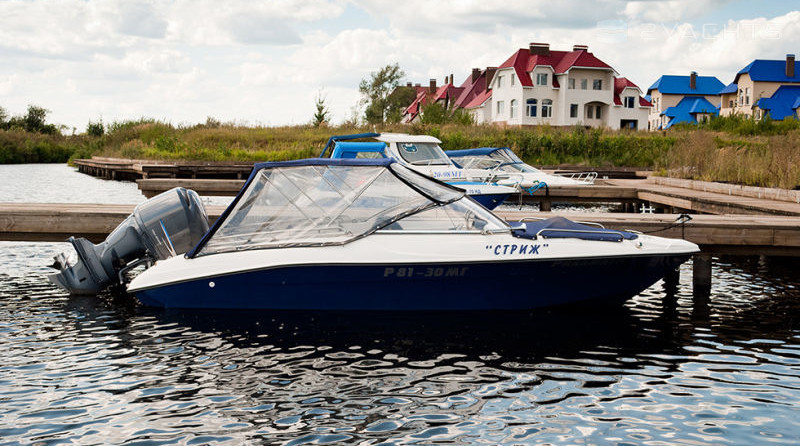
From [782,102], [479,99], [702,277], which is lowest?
[702,277]

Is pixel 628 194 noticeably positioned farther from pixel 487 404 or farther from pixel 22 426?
pixel 22 426

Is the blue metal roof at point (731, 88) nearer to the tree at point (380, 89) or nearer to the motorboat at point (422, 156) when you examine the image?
the tree at point (380, 89)

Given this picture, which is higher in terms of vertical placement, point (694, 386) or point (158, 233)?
point (158, 233)

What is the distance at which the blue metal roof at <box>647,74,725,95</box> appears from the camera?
3627 inches

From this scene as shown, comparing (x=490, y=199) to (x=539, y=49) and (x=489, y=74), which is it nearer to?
(x=539, y=49)

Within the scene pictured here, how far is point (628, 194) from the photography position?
21453mm

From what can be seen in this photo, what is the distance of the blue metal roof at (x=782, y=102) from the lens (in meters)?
75.7

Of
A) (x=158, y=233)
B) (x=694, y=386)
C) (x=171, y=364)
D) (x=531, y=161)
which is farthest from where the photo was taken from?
(x=531, y=161)

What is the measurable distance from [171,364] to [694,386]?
4.96 metres

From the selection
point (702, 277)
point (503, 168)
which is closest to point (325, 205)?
point (702, 277)

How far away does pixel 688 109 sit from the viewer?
87938 mm

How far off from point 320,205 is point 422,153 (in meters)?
10.7

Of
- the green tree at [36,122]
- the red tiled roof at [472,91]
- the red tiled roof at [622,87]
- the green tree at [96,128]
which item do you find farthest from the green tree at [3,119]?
the red tiled roof at [622,87]

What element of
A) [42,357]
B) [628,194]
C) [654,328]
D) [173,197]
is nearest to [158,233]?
[173,197]
